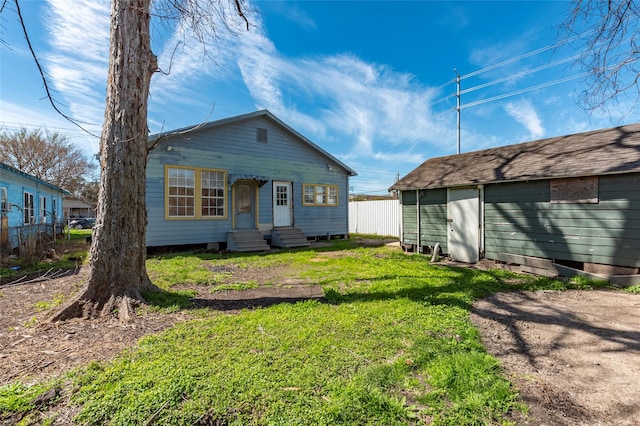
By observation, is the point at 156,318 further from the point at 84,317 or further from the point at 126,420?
the point at 126,420

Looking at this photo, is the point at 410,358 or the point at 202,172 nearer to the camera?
the point at 410,358

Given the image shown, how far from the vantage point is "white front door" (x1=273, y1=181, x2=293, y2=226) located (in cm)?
1318

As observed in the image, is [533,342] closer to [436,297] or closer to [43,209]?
[436,297]

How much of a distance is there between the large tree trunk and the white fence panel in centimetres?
1471

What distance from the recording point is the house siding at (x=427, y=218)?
9688mm

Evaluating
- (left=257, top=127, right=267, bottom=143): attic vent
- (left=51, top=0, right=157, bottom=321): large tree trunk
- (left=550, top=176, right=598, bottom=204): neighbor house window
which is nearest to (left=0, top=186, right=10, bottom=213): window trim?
(left=257, top=127, right=267, bottom=143): attic vent

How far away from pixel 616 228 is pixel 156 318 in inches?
343

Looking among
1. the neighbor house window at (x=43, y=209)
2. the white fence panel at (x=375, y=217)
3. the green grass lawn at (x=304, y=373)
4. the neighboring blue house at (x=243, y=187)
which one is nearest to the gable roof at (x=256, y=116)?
the neighboring blue house at (x=243, y=187)

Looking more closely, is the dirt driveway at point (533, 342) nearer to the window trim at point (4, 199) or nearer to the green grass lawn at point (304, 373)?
the green grass lawn at point (304, 373)

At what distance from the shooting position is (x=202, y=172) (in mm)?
11266

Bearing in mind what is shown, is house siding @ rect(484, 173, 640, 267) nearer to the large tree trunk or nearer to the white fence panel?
the large tree trunk

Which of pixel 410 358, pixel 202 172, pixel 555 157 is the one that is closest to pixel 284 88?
pixel 202 172

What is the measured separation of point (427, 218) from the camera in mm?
10219

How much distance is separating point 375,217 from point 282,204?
26.2ft
